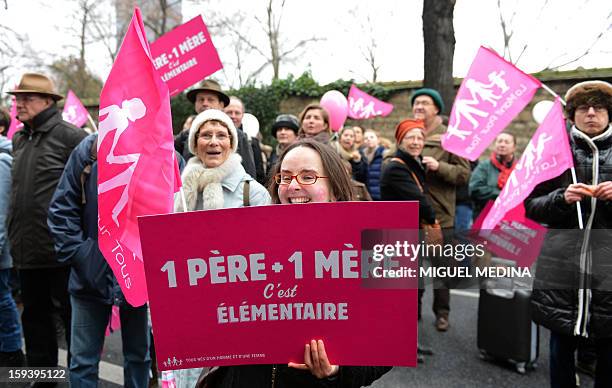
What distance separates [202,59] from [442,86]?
16.7ft

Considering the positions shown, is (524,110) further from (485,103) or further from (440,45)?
(485,103)

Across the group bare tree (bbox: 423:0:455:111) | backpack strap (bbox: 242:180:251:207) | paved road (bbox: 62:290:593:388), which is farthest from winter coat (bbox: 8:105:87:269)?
bare tree (bbox: 423:0:455:111)

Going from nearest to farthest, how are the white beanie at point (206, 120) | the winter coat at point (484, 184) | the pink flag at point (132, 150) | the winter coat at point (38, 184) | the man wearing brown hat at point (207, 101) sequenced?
1. the pink flag at point (132, 150)
2. the white beanie at point (206, 120)
3. the winter coat at point (38, 184)
4. the man wearing brown hat at point (207, 101)
5. the winter coat at point (484, 184)

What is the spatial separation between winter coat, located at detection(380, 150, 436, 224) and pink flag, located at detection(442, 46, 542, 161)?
322 millimetres

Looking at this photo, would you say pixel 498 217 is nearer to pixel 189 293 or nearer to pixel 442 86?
pixel 189 293

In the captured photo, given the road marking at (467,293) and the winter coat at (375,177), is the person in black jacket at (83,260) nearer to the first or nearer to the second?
the winter coat at (375,177)

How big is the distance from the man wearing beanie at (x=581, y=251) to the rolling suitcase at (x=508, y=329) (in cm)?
97

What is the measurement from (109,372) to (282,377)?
2730 mm

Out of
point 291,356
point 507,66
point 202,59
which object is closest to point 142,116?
point 291,356

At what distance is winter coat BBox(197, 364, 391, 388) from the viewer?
130 centimetres

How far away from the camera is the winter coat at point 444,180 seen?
406cm

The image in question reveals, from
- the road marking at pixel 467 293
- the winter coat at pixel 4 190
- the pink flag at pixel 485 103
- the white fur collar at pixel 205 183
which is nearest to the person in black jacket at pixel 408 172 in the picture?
the pink flag at pixel 485 103

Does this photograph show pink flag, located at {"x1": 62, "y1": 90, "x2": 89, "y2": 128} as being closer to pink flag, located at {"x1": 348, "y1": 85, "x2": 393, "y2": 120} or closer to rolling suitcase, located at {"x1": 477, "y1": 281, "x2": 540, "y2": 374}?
pink flag, located at {"x1": 348, "y1": 85, "x2": 393, "y2": 120}

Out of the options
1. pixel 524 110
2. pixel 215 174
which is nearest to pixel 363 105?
pixel 524 110
